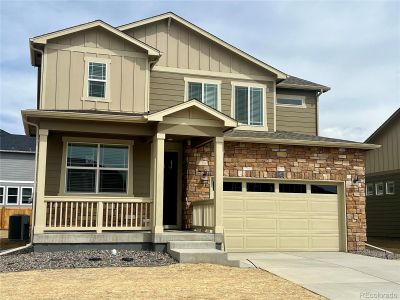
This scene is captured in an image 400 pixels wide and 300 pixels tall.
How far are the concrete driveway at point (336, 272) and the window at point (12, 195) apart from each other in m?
20.5

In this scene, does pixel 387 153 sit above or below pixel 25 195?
above

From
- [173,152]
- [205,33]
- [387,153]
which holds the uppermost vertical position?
[205,33]

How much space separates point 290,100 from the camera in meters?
17.0

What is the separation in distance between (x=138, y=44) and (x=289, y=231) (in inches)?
279

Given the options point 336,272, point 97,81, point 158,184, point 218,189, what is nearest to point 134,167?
point 158,184

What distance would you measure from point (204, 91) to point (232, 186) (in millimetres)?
3309

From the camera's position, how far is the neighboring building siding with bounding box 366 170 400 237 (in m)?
20.5

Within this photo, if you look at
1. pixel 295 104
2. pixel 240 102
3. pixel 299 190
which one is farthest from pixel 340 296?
pixel 295 104

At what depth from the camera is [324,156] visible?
48.4 ft

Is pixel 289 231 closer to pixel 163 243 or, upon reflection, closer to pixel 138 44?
pixel 163 243

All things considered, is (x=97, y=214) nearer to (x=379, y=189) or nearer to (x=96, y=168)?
(x=96, y=168)

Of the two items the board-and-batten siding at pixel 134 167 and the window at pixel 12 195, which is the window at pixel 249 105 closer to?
the board-and-batten siding at pixel 134 167

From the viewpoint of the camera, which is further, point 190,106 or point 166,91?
point 166,91

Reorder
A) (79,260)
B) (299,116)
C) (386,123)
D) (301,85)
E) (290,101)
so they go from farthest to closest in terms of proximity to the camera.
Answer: (386,123) < (290,101) < (299,116) < (301,85) < (79,260)
